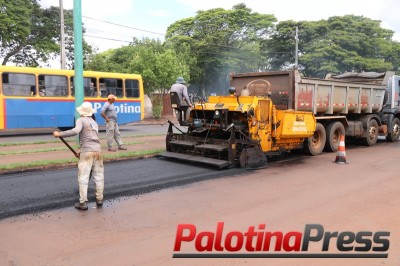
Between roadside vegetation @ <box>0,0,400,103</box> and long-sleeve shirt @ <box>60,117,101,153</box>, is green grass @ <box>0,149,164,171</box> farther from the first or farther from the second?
roadside vegetation @ <box>0,0,400,103</box>

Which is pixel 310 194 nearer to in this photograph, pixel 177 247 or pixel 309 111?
pixel 177 247

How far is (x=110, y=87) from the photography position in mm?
18891

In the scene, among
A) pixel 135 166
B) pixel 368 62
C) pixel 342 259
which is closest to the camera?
pixel 342 259

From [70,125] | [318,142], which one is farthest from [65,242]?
[70,125]

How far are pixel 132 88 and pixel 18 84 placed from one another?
5606 mm

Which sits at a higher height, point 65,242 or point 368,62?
point 368,62

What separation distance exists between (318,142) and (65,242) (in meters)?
8.61

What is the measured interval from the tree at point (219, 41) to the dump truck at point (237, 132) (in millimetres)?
23993

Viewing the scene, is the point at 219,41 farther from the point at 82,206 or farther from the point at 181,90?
the point at 82,206

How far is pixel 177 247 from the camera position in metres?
4.21

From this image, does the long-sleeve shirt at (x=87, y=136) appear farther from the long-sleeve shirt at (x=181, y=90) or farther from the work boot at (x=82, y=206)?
the long-sleeve shirt at (x=181, y=90)

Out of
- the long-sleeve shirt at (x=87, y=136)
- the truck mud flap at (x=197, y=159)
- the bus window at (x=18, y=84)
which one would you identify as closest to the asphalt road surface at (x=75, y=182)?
the truck mud flap at (x=197, y=159)

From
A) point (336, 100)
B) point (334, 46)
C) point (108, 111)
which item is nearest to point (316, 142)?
point (336, 100)

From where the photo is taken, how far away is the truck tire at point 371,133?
1309 cm
